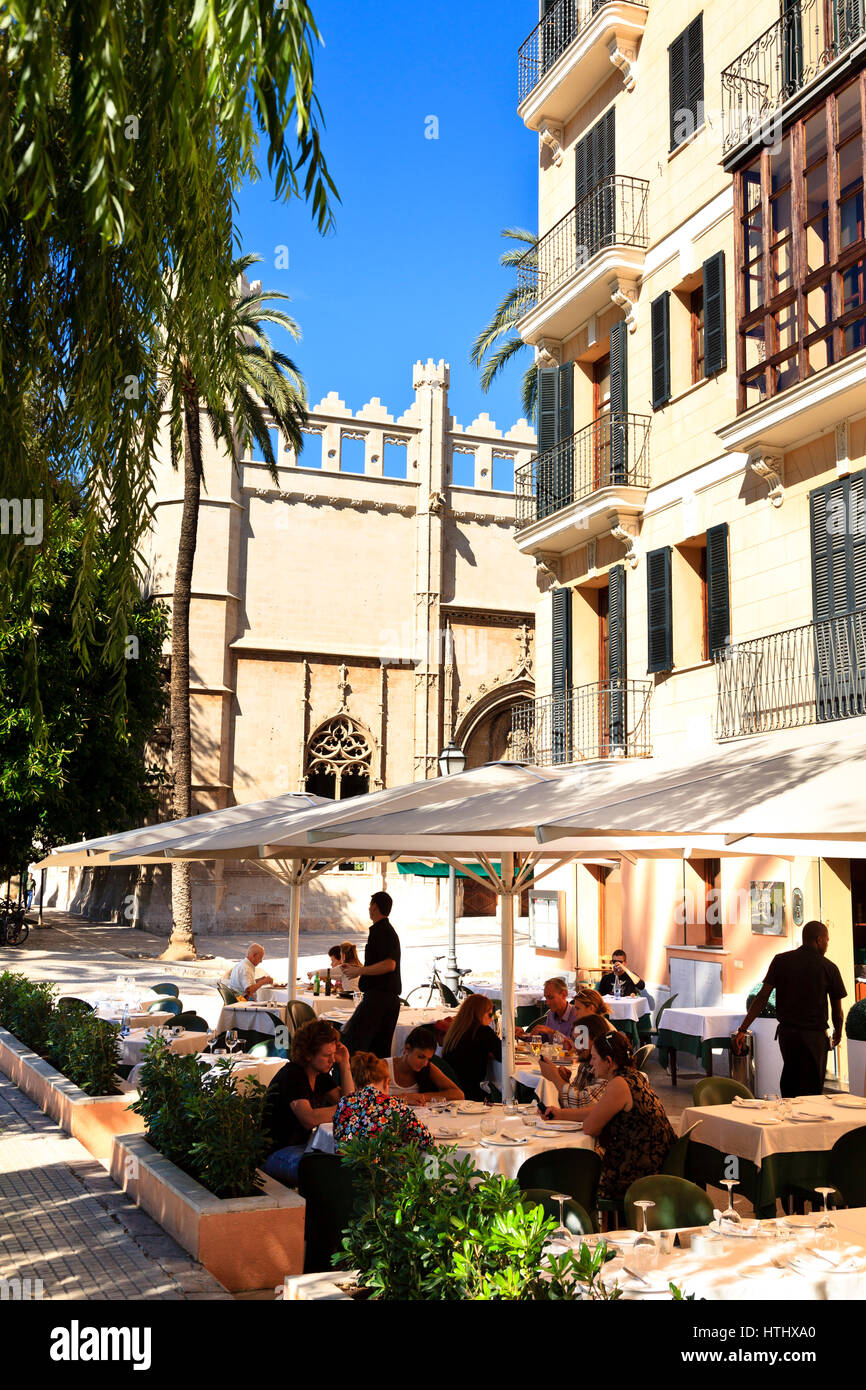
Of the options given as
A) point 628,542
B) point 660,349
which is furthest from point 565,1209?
point 660,349

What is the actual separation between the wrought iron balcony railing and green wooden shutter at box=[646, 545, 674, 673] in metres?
1.42

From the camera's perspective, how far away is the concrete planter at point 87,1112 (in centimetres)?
935

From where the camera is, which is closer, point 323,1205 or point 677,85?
point 323,1205

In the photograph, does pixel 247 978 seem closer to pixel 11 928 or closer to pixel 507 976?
pixel 507 976

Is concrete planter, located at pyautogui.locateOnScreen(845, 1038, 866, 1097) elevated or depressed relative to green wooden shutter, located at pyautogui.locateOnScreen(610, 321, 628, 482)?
depressed

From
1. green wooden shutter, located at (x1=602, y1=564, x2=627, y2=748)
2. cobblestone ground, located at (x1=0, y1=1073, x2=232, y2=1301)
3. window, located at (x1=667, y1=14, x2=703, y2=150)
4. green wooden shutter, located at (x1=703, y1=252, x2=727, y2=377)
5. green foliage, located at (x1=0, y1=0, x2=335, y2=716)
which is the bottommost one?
cobblestone ground, located at (x1=0, y1=1073, x2=232, y2=1301)

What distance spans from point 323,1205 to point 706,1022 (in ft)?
26.4

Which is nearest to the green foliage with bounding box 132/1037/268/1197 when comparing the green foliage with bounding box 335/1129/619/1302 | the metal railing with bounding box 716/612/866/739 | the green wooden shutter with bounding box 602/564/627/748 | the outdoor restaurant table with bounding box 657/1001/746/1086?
the green foliage with bounding box 335/1129/619/1302

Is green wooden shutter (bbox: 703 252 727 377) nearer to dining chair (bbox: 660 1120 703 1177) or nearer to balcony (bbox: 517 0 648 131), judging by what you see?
balcony (bbox: 517 0 648 131)

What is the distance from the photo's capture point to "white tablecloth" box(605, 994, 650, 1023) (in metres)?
14.8

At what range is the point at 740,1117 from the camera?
7789 mm

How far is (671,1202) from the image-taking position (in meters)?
5.34

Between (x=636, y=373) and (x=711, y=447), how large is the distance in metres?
2.97
